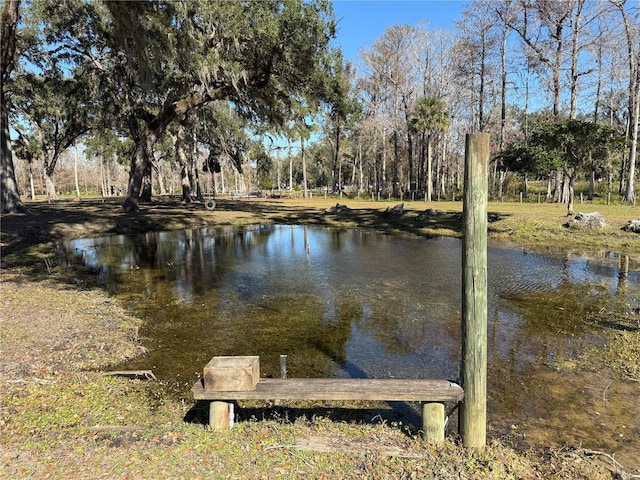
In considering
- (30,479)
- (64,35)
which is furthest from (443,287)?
(64,35)

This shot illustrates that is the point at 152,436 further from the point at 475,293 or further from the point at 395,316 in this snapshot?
the point at 395,316

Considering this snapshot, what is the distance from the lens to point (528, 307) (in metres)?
7.92

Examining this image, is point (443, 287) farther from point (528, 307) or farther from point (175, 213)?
point (175, 213)

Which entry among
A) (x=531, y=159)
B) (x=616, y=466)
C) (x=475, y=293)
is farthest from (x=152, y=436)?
(x=531, y=159)

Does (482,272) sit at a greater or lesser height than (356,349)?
greater

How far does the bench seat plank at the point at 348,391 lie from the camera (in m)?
3.65

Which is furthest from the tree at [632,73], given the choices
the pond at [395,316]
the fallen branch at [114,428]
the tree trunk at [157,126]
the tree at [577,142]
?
the fallen branch at [114,428]

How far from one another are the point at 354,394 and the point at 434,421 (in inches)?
28.3

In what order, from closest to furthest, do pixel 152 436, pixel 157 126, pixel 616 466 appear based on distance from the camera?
1. pixel 616 466
2. pixel 152 436
3. pixel 157 126

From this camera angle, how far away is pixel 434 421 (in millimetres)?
3656

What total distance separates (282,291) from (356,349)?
342cm

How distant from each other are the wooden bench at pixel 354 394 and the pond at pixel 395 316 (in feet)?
2.30

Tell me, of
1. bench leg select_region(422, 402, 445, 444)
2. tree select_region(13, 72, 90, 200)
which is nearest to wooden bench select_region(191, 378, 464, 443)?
bench leg select_region(422, 402, 445, 444)

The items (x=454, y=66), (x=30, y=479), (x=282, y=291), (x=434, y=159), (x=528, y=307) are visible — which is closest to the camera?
(x=30, y=479)
